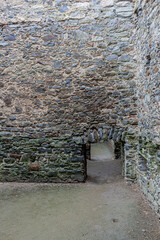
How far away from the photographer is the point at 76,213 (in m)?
2.97

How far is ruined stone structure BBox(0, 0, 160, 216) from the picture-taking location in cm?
394

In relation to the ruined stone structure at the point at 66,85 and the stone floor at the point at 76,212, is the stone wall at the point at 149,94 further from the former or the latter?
the stone floor at the point at 76,212

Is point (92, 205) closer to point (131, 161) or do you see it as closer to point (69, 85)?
point (131, 161)

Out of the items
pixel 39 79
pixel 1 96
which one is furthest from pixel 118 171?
pixel 1 96

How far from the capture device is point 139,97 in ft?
12.2

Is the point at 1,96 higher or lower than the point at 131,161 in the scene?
higher

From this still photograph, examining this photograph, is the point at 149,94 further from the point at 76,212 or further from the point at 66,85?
the point at 76,212

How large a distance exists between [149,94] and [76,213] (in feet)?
7.85

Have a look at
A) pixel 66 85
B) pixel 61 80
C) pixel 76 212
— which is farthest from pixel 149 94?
pixel 76 212

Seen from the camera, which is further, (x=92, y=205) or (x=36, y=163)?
(x=36, y=163)

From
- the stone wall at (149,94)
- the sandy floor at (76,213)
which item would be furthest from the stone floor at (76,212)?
the stone wall at (149,94)

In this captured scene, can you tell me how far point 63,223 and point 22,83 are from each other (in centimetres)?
313

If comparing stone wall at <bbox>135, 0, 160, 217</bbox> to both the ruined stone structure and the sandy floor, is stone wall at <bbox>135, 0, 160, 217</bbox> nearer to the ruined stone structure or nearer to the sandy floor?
the ruined stone structure

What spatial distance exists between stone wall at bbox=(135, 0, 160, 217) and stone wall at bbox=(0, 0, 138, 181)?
0.35 metres
